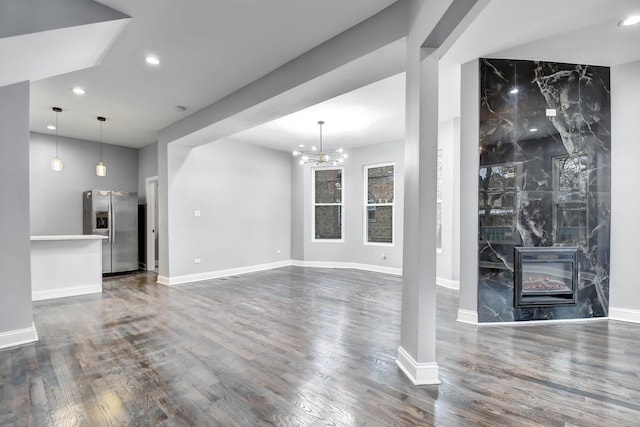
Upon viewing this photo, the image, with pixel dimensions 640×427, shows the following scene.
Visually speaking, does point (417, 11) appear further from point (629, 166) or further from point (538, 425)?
point (629, 166)

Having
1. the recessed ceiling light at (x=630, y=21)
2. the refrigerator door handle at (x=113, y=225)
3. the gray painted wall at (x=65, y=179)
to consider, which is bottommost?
the refrigerator door handle at (x=113, y=225)

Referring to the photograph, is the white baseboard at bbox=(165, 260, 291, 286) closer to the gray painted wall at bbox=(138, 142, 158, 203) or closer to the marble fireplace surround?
the gray painted wall at bbox=(138, 142, 158, 203)

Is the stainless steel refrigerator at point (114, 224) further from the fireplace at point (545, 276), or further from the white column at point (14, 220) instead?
the fireplace at point (545, 276)

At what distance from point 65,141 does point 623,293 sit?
10.1 meters

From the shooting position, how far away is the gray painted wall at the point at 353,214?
6.94m

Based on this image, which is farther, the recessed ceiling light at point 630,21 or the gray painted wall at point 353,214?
the gray painted wall at point 353,214

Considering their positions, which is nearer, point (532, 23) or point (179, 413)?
point (179, 413)

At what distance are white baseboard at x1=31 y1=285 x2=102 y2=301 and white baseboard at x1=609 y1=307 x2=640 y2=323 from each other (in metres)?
7.53

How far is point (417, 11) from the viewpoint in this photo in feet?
7.36

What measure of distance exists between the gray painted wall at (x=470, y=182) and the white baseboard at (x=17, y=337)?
4.73 metres

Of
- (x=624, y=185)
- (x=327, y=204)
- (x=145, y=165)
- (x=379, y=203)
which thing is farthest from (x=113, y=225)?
(x=624, y=185)

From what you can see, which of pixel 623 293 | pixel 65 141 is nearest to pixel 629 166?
pixel 623 293

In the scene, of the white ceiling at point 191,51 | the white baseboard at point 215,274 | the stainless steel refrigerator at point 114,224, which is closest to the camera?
the white ceiling at point 191,51

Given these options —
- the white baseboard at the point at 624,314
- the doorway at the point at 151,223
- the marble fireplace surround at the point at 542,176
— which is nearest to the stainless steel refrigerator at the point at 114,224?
the doorway at the point at 151,223
